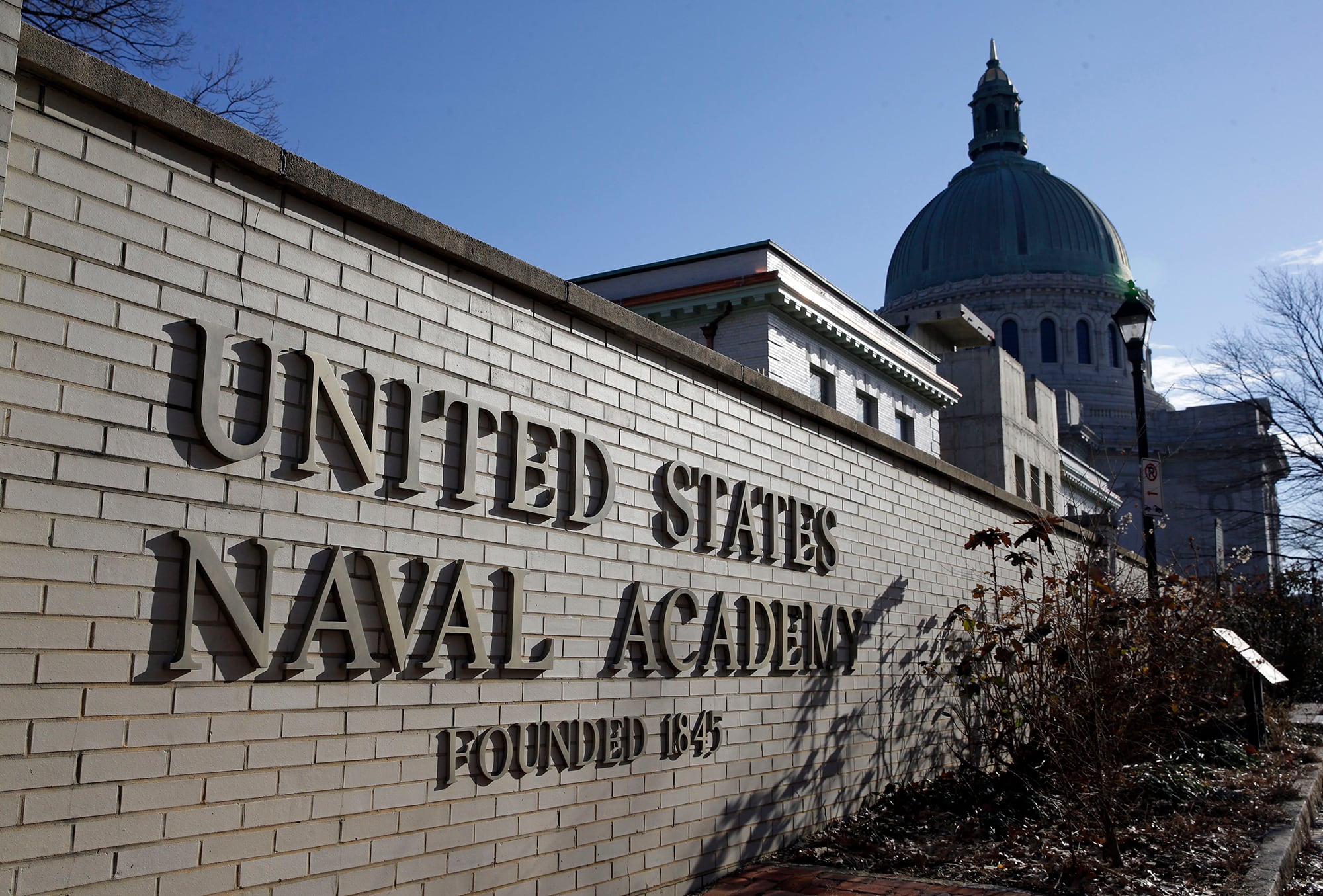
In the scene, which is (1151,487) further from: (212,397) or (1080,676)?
(212,397)

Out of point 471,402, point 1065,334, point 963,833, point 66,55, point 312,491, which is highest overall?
point 1065,334

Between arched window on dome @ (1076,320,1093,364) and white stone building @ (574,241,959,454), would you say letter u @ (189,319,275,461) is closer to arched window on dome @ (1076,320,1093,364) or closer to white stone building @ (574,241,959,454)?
white stone building @ (574,241,959,454)

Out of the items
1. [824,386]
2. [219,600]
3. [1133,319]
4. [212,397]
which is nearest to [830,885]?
[219,600]

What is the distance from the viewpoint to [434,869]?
499cm

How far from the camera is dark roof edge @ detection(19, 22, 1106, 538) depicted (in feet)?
12.7

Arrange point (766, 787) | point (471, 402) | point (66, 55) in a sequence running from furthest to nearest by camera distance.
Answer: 1. point (766, 787)
2. point (471, 402)
3. point (66, 55)

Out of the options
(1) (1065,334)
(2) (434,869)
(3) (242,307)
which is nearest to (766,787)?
(2) (434,869)

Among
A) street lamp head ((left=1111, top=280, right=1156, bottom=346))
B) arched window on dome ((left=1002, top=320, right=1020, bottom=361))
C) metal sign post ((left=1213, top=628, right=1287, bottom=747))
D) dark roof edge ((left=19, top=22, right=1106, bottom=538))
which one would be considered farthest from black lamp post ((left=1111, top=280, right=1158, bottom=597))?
arched window on dome ((left=1002, top=320, right=1020, bottom=361))

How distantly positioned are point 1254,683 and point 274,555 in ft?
38.6

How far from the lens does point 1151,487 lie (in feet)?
48.8

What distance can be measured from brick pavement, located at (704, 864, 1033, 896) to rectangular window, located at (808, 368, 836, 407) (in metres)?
16.1

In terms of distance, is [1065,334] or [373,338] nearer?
[373,338]

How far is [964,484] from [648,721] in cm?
656

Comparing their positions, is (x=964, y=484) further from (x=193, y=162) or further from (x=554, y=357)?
(x=193, y=162)
